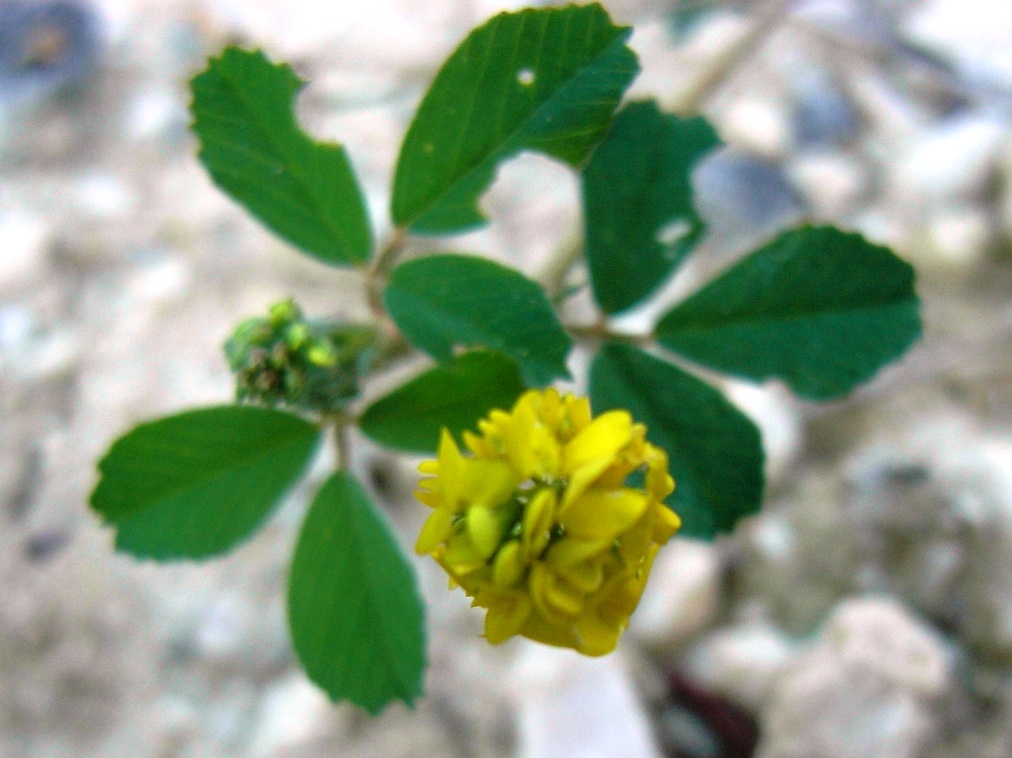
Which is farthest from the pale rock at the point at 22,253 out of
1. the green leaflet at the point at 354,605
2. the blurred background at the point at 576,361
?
the green leaflet at the point at 354,605

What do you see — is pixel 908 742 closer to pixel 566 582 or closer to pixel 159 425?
pixel 566 582

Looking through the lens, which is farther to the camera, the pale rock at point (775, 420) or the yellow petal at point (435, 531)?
the pale rock at point (775, 420)

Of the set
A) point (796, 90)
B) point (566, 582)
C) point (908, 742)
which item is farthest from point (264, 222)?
point (796, 90)

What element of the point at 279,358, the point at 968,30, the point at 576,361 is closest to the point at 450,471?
the point at 279,358

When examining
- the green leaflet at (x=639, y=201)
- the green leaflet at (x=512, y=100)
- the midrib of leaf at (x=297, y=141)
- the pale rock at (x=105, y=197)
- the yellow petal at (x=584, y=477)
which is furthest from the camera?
the pale rock at (x=105, y=197)

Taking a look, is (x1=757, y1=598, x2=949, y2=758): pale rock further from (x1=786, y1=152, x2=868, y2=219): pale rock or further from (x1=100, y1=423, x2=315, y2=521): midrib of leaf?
(x1=786, y1=152, x2=868, y2=219): pale rock

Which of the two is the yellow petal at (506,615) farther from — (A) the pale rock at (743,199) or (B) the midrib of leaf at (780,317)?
(A) the pale rock at (743,199)

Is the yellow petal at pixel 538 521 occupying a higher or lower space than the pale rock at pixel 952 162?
higher
